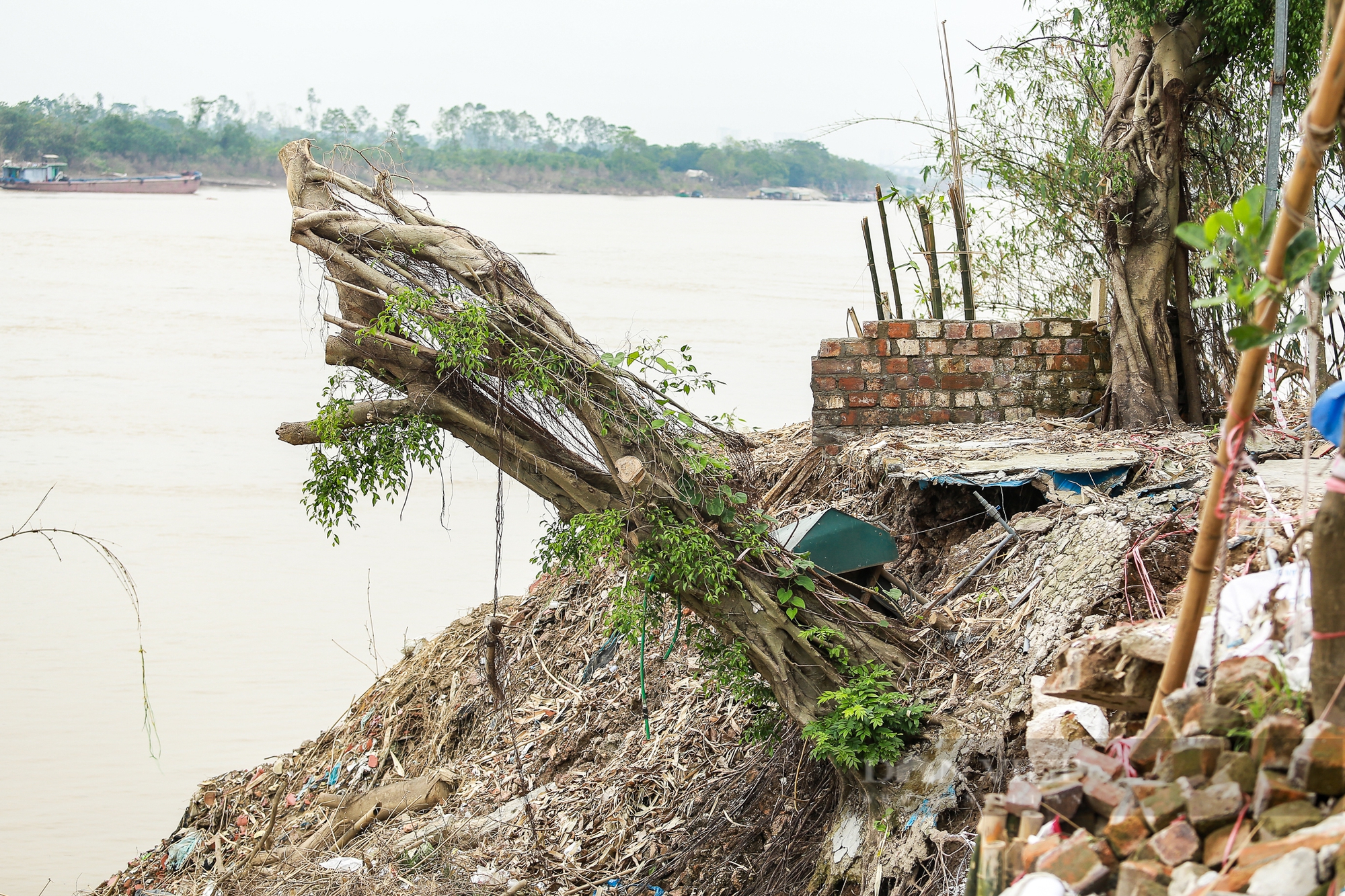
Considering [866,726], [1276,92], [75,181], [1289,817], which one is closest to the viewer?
[1289,817]

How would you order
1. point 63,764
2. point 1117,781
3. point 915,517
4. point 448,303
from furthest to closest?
point 63,764 → point 915,517 → point 448,303 → point 1117,781

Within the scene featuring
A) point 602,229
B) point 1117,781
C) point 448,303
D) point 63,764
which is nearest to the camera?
point 1117,781

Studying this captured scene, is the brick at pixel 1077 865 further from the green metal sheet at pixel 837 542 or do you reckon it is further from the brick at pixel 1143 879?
the green metal sheet at pixel 837 542

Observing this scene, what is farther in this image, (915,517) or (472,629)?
(472,629)

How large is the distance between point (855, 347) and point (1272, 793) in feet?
14.4

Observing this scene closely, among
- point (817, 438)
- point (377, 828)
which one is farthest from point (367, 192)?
point (377, 828)

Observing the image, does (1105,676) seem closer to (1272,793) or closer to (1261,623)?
(1261,623)

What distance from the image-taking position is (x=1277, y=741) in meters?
2.08

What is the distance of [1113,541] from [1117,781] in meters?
2.08

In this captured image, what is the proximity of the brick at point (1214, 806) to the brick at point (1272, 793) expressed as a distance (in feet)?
0.10

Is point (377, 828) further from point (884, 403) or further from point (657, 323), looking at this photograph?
point (657, 323)

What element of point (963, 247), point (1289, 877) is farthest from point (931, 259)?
point (1289, 877)

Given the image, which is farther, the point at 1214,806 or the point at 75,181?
the point at 75,181

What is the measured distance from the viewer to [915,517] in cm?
551
